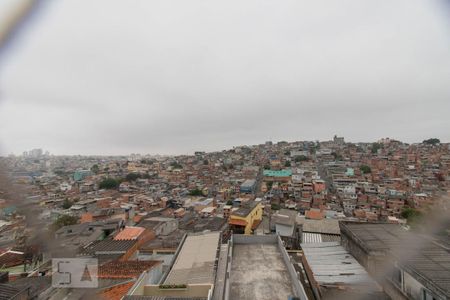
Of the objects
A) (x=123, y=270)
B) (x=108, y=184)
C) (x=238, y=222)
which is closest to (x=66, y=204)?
(x=108, y=184)

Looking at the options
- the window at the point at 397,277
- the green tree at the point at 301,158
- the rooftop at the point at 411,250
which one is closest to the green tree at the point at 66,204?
the rooftop at the point at 411,250

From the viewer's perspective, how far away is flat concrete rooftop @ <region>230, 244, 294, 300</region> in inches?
156

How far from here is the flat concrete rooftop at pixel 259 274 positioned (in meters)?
3.95

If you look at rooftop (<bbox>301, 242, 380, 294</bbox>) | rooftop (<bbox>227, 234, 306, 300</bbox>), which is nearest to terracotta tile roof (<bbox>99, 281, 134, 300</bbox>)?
rooftop (<bbox>227, 234, 306, 300</bbox>)

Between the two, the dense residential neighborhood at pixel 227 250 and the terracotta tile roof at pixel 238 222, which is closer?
the dense residential neighborhood at pixel 227 250

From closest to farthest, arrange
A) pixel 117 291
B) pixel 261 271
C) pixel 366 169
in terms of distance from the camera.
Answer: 1. pixel 117 291
2. pixel 261 271
3. pixel 366 169

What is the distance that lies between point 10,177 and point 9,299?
3.72m

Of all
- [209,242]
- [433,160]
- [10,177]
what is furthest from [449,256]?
[433,160]

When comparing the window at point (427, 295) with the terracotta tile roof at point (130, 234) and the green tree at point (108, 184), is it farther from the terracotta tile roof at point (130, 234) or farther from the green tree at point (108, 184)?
the green tree at point (108, 184)

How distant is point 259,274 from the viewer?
461cm

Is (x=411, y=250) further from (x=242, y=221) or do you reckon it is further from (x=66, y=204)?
(x=66, y=204)

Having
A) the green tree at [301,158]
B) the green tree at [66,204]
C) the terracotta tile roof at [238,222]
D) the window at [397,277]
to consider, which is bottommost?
the green tree at [66,204]

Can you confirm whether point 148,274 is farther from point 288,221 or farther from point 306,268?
point 288,221

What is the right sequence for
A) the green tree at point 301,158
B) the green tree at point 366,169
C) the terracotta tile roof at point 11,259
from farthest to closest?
the green tree at point 301,158 → the green tree at point 366,169 → the terracotta tile roof at point 11,259
